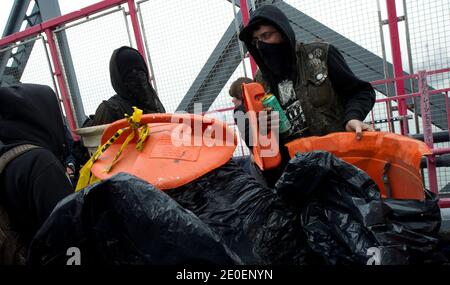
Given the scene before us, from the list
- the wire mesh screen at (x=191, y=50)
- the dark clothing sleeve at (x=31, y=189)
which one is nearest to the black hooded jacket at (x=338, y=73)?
the dark clothing sleeve at (x=31, y=189)

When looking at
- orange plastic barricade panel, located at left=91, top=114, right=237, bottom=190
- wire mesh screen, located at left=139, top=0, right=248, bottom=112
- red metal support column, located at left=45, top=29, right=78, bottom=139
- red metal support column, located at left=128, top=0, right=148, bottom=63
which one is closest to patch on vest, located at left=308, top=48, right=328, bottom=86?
orange plastic barricade panel, located at left=91, top=114, right=237, bottom=190

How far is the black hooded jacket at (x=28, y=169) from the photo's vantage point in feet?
4.33

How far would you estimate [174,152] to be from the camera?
4.50 feet

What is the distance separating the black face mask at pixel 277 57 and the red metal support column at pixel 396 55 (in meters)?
1.55

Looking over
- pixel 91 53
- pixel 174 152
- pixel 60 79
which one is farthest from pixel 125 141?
pixel 60 79

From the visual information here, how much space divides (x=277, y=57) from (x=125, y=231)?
1353mm

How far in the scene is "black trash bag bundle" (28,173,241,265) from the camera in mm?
918

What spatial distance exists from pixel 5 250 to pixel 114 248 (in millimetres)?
567

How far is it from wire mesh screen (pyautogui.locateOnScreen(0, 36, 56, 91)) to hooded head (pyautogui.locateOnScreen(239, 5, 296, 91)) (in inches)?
139

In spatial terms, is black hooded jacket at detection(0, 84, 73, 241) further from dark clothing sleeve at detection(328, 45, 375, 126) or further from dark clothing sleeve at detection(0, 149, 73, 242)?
dark clothing sleeve at detection(328, 45, 375, 126)

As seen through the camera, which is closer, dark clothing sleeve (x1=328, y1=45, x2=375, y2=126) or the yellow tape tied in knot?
the yellow tape tied in knot

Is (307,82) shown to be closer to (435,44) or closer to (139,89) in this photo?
(139,89)

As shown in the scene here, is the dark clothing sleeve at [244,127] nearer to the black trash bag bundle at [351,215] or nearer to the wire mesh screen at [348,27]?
the black trash bag bundle at [351,215]
